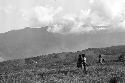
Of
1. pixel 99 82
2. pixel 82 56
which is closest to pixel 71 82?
pixel 99 82

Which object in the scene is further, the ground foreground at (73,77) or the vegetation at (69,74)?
the vegetation at (69,74)

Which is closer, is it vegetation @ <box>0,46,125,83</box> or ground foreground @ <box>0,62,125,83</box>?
ground foreground @ <box>0,62,125,83</box>

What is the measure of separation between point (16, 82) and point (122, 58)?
1489 inches

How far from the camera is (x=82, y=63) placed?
3456 cm

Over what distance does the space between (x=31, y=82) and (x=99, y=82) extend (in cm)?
511

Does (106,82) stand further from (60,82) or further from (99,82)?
(60,82)

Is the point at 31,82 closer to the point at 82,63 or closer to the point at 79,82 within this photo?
the point at 79,82

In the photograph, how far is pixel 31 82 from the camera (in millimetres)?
23594

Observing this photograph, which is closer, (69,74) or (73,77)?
(73,77)

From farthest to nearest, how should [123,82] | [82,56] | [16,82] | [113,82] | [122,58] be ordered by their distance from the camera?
[122,58], [82,56], [16,82], [123,82], [113,82]

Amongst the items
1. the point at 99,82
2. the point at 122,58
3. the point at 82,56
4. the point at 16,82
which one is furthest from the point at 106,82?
the point at 122,58

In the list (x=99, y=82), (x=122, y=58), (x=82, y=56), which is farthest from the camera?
(x=122, y=58)

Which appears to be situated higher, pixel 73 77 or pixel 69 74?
pixel 69 74

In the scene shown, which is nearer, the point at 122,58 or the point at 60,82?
the point at 60,82
